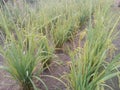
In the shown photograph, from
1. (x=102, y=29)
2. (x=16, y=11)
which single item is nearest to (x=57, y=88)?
(x=102, y=29)

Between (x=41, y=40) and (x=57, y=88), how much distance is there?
0.38m

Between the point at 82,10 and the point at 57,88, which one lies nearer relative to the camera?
the point at 57,88

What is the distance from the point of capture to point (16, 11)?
289 centimetres

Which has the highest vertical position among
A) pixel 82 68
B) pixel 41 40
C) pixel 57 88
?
pixel 41 40

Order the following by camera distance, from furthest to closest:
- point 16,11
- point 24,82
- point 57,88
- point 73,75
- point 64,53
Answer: point 16,11 < point 64,53 < point 57,88 < point 24,82 < point 73,75

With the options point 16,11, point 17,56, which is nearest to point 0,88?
point 17,56

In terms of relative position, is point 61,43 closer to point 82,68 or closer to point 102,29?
point 102,29

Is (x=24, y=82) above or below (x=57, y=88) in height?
above

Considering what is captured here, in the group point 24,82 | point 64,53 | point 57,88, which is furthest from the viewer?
point 64,53

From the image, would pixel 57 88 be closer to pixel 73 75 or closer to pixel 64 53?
pixel 73 75

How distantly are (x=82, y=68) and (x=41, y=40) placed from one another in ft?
1.40

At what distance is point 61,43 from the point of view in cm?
222

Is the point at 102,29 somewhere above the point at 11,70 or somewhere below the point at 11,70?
above

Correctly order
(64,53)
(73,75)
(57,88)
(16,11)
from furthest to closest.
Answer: (16,11) < (64,53) < (57,88) < (73,75)
